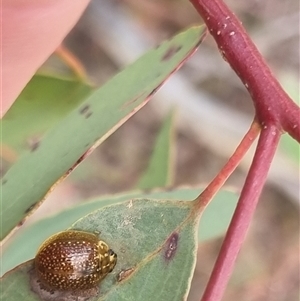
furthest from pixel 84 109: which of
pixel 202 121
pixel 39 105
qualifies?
pixel 202 121

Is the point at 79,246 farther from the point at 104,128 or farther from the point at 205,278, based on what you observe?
the point at 205,278

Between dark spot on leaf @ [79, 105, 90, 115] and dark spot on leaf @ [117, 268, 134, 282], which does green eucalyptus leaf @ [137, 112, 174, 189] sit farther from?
dark spot on leaf @ [117, 268, 134, 282]

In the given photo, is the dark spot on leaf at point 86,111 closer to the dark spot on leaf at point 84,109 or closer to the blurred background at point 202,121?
the dark spot on leaf at point 84,109

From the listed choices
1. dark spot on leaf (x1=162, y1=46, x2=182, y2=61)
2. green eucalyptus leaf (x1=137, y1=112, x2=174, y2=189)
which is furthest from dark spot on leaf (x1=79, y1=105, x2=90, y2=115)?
green eucalyptus leaf (x1=137, y1=112, x2=174, y2=189)

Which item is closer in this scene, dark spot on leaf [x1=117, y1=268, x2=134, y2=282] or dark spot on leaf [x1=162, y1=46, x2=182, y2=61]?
dark spot on leaf [x1=117, y1=268, x2=134, y2=282]

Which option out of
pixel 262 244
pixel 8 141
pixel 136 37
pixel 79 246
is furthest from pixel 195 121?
pixel 79 246
